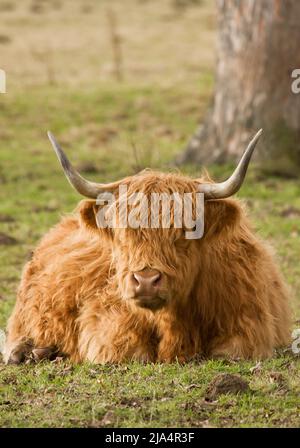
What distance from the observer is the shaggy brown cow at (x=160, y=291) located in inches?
203

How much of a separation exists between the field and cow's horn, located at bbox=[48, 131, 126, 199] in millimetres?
870

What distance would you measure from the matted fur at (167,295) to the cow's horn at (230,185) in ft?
0.22

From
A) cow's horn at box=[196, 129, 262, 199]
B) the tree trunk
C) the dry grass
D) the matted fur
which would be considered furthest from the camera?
the dry grass

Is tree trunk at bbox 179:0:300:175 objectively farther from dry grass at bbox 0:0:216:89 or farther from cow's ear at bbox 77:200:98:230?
cow's ear at bbox 77:200:98:230

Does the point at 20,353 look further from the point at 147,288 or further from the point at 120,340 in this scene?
Answer: the point at 147,288

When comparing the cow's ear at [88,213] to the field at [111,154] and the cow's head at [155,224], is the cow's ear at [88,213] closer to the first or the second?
the cow's head at [155,224]

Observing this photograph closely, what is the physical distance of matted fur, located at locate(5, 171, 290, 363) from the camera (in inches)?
206

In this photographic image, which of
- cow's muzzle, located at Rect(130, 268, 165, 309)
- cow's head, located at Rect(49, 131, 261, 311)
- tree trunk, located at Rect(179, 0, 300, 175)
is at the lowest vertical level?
cow's muzzle, located at Rect(130, 268, 165, 309)

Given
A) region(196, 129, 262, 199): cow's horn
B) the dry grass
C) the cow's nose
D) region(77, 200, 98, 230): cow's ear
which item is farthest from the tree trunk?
the cow's nose

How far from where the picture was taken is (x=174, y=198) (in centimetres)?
522

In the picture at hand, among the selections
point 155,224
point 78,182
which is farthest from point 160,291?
point 78,182

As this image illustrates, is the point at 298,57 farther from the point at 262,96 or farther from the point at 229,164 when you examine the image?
the point at 229,164
